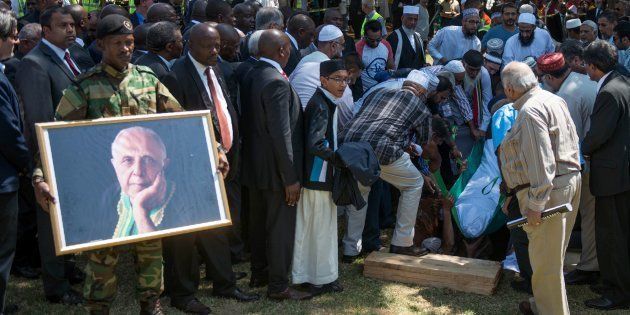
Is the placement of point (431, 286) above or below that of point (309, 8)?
below

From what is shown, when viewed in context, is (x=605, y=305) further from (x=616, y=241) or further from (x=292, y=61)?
(x=292, y=61)

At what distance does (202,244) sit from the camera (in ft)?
17.9

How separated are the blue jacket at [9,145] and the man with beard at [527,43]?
6.64m

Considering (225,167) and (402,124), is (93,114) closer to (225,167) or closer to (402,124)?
(225,167)

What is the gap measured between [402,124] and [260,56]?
153 centimetres

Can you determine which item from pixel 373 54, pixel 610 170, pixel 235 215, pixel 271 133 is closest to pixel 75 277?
pixel 235 215

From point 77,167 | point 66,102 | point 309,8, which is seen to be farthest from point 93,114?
point 309,8

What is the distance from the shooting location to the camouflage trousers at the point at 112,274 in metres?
4.53

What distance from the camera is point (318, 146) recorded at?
558 cm

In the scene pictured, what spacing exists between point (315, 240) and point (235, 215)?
73 centimetres

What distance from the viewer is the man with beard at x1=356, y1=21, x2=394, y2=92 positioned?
9.12 meters

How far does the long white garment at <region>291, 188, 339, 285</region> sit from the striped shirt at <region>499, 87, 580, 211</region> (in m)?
1.48

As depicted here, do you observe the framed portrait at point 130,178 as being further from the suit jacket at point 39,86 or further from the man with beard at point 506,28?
the man with beard at point 506,28

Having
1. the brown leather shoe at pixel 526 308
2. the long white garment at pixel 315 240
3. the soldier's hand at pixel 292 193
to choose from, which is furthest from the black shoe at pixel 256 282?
the brown leather shoe at pixel 526 308
